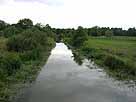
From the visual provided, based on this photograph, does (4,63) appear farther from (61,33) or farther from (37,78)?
(61,33)

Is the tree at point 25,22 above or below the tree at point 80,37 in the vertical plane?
above

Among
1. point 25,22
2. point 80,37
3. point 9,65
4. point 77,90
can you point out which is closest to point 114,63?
point 77,90

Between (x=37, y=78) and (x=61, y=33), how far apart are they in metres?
131

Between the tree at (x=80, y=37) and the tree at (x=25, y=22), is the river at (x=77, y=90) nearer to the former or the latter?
the tree at (x=80, y=37)

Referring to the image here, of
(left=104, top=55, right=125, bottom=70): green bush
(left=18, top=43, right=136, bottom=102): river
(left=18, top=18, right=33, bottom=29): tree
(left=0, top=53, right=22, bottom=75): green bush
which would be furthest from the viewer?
(left=18, top=18, right=33, bottom=29): tree

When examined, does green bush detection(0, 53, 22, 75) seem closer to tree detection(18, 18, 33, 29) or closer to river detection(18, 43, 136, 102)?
river detection(18, 43, 136, 102)

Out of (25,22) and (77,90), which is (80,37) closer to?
(25,22)

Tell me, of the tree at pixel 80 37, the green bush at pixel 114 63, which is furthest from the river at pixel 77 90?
the tree at pixel 80 37

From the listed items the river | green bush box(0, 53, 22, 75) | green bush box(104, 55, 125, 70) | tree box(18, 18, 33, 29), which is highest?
tree box(18, 18, 33, 29)

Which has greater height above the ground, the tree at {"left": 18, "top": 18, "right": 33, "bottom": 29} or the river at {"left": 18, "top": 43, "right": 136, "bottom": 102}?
the tree at {"left": 18, "top": 18, "right": 33, "bottom": 29}

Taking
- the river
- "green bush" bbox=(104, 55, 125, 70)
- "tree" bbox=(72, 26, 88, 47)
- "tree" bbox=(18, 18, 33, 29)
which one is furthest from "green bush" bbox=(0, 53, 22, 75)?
"tree" bbox=(18, 18, 33, 29)

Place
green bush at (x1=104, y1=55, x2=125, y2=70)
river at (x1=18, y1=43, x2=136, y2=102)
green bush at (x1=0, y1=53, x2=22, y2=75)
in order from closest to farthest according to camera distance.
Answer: river at (x1=18, y1=43, x2=136, y2=102) < green bush at (x1=0, y1=53, x2=22, y2=75) < green bush at (x1=104, y1=55, x2=125, y2=70)

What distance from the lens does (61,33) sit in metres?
152

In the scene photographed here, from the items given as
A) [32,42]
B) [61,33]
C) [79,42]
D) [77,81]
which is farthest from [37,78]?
[61,33]
